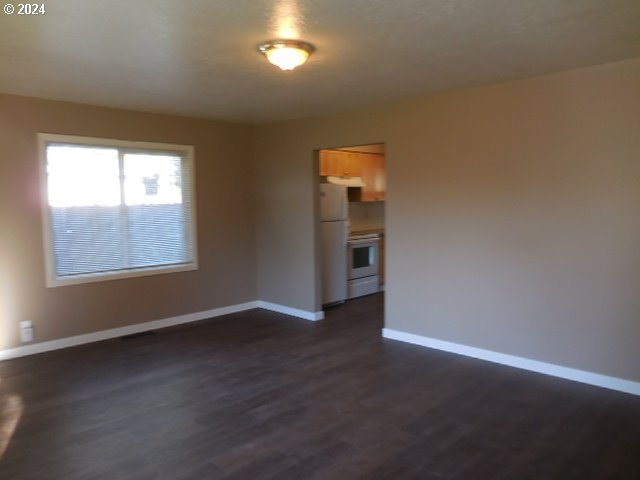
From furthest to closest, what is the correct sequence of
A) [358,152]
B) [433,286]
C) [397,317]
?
1. [358,152]
2. [397,317]
3. [433,286]

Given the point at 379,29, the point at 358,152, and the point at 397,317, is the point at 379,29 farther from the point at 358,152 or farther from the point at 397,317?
the point at 358,152

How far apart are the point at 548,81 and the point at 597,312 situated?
1850mm

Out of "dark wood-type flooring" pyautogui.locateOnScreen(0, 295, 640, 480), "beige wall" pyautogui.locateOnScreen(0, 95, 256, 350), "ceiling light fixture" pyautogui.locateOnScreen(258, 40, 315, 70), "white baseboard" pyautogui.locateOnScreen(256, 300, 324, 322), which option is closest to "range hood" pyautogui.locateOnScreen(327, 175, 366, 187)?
"beige wall" pyautogui.locateOnScreen(0, 95, 256, 350)

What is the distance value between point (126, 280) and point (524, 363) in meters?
4.11

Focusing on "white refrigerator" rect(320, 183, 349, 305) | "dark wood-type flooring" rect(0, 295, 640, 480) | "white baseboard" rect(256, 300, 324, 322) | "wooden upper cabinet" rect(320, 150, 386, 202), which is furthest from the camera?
"wooden upper cabinet" rect(320, 150, 386, 202)

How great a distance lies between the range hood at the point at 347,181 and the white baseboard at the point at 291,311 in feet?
6.14

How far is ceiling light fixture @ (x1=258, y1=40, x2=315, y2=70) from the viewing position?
2.89 metres

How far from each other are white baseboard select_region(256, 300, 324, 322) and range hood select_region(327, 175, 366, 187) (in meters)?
1.87

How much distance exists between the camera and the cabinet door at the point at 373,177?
7.32m

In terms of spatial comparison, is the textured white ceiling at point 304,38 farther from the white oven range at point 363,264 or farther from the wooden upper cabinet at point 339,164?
the white oven range at point 363,264

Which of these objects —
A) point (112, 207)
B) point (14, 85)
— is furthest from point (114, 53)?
point (112, 207)

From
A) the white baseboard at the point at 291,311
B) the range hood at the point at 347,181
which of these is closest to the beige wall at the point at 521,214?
the white baseboard at the point at 291,311

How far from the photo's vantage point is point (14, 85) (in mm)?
3975

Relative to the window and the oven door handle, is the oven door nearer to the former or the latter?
the oven door handle
